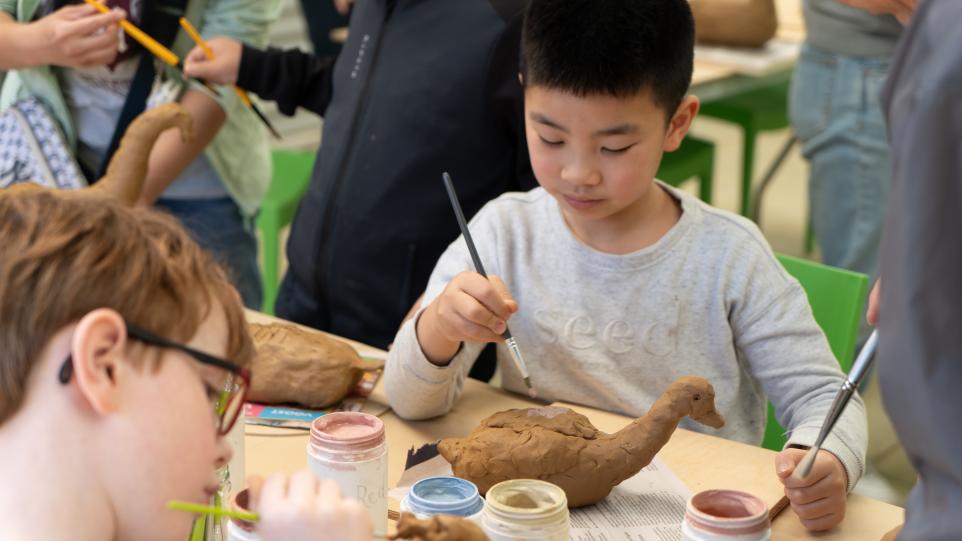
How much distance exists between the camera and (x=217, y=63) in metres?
1.85

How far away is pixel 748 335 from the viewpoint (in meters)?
1.39

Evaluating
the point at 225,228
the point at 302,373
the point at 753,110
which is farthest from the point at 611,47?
the point at 753,110

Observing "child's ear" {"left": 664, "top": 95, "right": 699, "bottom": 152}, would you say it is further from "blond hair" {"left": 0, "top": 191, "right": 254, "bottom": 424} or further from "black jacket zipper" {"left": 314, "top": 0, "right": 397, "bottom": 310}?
"blond hair" {"left": 0, "top": 191, "right": 254, "bottom": 424}

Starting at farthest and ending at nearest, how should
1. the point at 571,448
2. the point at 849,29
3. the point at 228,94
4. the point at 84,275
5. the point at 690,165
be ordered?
the point at 690,165, the point at 849,29, the point at 228,94, the point at 571,448, the point at 84,275

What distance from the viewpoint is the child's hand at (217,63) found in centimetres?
184

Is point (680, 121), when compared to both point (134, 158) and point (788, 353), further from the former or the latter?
point (134, 158)

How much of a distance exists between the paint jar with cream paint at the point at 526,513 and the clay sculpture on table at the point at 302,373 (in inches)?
18.8

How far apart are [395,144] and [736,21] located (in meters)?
1.81

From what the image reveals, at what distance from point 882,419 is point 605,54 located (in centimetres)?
189

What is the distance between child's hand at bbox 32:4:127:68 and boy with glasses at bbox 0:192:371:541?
111 centimetres

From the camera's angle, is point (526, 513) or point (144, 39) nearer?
point (526, 513)

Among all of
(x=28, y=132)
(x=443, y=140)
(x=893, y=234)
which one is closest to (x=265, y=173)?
(x=28, y=132)

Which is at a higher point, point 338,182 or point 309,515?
point 309,515

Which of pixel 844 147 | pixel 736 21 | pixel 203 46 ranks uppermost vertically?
pixel 203 46
